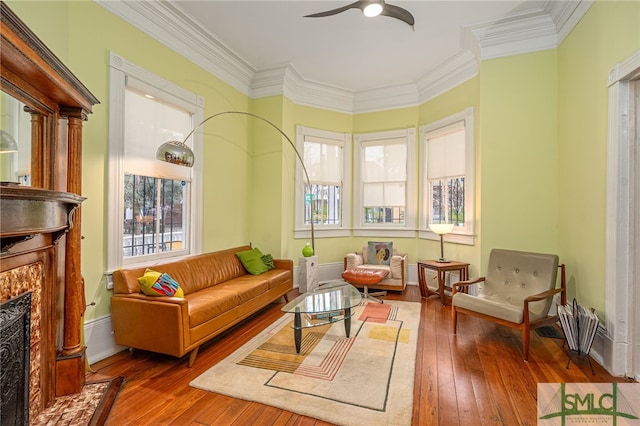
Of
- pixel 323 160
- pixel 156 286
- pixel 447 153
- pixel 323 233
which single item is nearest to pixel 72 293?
pixel 156 286

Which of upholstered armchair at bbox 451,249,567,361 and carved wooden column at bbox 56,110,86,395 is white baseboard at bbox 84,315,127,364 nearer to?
carved wooden column at bbox 56,110,86,395

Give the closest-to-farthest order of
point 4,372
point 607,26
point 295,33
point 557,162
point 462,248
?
point 4,372
point 607,26
point 557,162
point 295,33
point 462,248

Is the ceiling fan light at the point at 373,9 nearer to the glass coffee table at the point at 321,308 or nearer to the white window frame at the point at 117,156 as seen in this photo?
the white window frame at the point at 117,156

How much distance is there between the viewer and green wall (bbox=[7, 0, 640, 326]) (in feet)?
8.80

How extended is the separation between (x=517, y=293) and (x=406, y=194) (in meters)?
2.63

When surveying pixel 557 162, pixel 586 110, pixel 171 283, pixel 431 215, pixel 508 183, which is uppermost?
pixel 586 110

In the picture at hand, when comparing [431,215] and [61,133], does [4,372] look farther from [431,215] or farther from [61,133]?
[431,215]

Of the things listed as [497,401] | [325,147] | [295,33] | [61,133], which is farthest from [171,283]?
[325,147]

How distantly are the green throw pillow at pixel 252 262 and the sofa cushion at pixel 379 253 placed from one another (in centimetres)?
182

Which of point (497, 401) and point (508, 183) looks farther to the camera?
point (508, 183)

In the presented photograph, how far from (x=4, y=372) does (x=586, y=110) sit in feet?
15.5

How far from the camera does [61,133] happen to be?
6.84 feet

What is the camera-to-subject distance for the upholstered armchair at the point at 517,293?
280cm

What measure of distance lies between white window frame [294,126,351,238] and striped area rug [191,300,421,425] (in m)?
2.21
